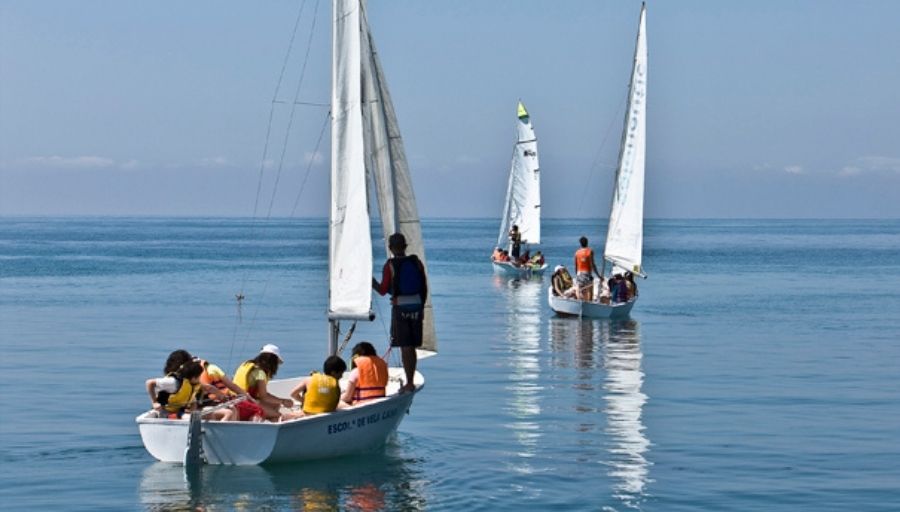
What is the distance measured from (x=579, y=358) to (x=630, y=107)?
1456 centimetres

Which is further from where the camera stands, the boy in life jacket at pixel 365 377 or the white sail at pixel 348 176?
the white sail at pixel 348 176

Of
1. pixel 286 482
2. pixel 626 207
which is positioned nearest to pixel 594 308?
pixel 626 207

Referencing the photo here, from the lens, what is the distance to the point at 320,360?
38656mm

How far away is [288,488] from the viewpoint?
20.7 metres

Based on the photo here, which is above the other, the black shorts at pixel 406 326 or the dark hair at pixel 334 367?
the black shorts at pixel 406 326

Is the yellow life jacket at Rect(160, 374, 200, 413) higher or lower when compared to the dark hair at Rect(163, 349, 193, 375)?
lower

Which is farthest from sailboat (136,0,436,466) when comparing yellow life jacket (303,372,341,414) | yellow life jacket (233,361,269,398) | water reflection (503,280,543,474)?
water reflection (503,280,543,474)

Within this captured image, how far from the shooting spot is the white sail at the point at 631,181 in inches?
1983

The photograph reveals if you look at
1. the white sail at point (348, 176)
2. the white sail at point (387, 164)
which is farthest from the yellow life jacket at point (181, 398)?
the white sail at point (387, 164)

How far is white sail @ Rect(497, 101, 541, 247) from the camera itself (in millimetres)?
84375

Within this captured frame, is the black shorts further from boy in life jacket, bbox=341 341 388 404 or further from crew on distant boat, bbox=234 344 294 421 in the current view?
crew on distant boat, bbox=234 344 294 421

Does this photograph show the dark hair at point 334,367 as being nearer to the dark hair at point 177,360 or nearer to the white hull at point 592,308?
the dark hair at point 177,360

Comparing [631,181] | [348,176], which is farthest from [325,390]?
[631,181]

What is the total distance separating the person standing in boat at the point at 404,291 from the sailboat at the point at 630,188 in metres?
27.7
